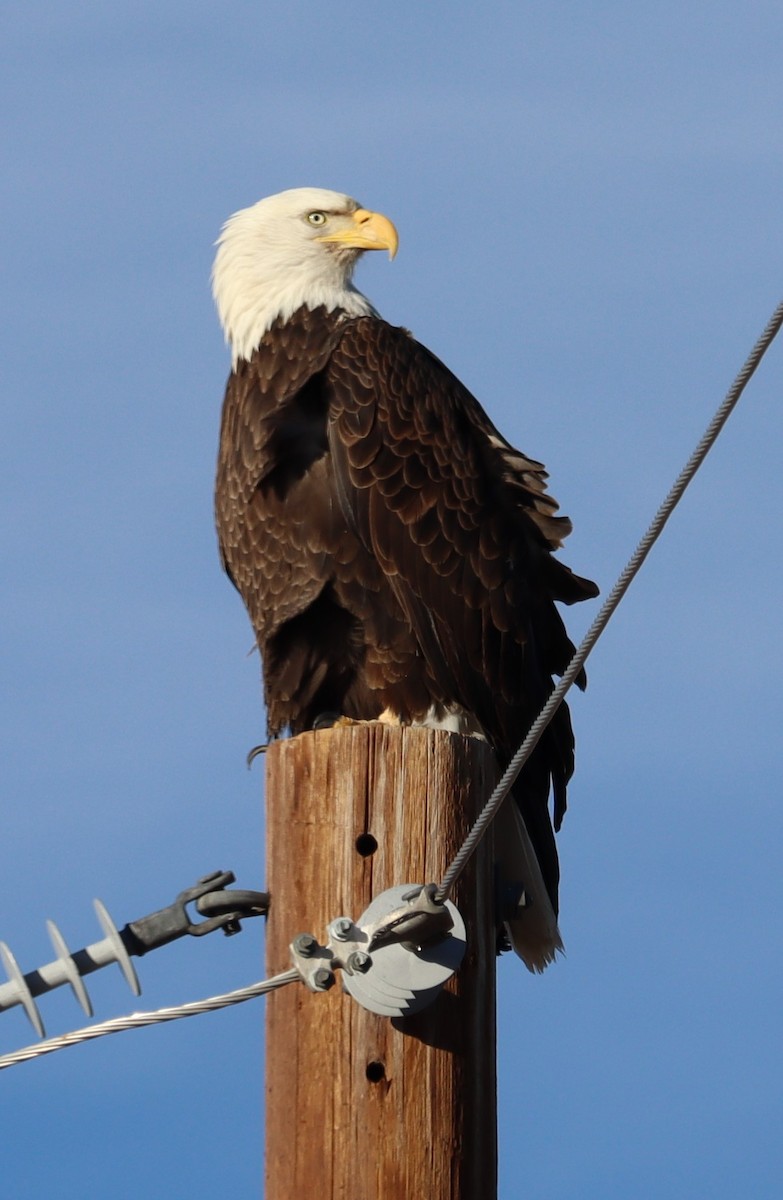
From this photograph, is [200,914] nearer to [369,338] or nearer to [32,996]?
[32,996]

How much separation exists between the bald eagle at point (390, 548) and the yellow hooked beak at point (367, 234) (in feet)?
1.69

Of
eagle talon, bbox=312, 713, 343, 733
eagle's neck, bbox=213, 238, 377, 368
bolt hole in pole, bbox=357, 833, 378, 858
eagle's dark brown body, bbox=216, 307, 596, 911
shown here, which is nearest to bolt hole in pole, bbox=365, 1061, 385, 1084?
bolt hole in pole, bbox=357, 833, 378, 858

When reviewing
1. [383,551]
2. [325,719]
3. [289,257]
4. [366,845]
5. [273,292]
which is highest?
[289,257]

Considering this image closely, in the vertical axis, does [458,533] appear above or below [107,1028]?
above

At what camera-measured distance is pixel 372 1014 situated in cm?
338

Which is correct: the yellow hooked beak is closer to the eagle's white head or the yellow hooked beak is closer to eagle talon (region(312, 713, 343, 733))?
the eagle's white head

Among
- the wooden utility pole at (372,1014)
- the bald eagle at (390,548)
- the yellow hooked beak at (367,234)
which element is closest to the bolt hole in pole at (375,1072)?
the wooden utility pole at (372,1014)

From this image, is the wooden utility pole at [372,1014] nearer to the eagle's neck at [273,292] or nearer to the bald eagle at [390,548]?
the bald eagle at [390,548]

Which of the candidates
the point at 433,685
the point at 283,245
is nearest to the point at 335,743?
the point at 433,685

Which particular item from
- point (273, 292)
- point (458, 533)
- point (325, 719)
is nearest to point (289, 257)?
point (273, 292)

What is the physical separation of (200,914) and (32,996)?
0.36 metres

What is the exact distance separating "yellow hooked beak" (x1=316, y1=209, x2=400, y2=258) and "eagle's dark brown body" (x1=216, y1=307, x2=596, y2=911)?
58 centimetres

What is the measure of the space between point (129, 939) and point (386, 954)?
52 centimetres

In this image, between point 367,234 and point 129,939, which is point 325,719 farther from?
point 129,939
